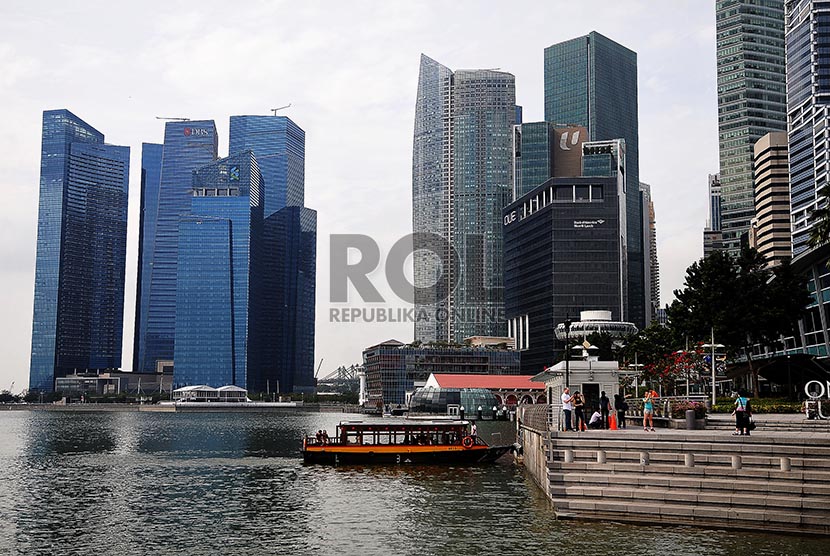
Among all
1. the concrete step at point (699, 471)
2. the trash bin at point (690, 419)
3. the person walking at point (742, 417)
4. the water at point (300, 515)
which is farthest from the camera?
the trash bin at point (690, 419)

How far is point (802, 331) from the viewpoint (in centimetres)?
10869

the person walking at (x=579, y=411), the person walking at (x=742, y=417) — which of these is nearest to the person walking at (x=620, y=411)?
the person walking at (x=579, y=411)

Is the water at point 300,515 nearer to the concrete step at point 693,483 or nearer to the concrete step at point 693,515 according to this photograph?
the concrete step at point 693,515

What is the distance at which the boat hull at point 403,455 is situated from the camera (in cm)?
8431

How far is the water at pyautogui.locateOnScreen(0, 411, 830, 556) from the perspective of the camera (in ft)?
134

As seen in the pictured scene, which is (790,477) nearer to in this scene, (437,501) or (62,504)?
(437,501)

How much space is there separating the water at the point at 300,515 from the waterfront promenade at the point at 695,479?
2.99 feet

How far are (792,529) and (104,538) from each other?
3350cm

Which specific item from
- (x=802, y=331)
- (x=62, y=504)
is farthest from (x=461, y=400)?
(x=62, y=504)

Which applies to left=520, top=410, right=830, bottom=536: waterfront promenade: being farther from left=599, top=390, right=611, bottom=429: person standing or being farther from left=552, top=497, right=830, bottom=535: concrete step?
left=599, top=390, right=611, bottom=429: person standing

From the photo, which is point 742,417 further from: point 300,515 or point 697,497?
point 300,515

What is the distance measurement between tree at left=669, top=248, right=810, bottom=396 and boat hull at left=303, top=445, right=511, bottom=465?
2371 centimetres

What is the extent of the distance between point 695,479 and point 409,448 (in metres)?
45.7

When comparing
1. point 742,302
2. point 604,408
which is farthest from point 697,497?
point 742,302
